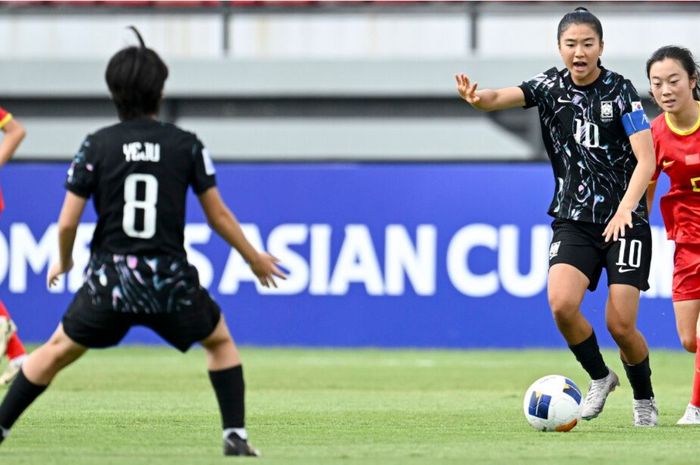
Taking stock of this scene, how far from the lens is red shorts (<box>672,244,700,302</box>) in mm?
8641

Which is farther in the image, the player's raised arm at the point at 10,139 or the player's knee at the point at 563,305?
the player's raised arm at the point at 10,139

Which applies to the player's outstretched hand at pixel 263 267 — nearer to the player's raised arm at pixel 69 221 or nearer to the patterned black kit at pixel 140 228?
the patterned black kit at pixel 140 228

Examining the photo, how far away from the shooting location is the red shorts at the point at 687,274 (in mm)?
8641

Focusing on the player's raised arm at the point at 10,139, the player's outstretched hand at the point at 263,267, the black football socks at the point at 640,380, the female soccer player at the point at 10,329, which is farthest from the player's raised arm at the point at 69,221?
the female soccer player at the point at 10,329

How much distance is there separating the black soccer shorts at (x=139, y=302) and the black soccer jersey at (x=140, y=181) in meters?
0.07

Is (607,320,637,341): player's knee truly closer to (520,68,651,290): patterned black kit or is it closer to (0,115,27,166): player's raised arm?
(520,68,651,290): patterned black kit

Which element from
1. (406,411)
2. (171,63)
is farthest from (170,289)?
(171,63)

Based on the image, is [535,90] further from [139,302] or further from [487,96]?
[139,302]

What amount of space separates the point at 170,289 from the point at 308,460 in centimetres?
93

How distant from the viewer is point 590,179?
322 inches

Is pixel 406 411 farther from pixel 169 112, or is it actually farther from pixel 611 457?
pixel 169 112

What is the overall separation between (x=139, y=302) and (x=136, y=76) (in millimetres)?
921

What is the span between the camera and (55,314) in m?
16.3

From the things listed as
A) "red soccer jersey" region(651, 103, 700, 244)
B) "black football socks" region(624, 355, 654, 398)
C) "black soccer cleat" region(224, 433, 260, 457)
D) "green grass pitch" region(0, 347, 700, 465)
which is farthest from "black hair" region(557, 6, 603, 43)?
"black soccer cleat" region(224, 433, 260, 457)
